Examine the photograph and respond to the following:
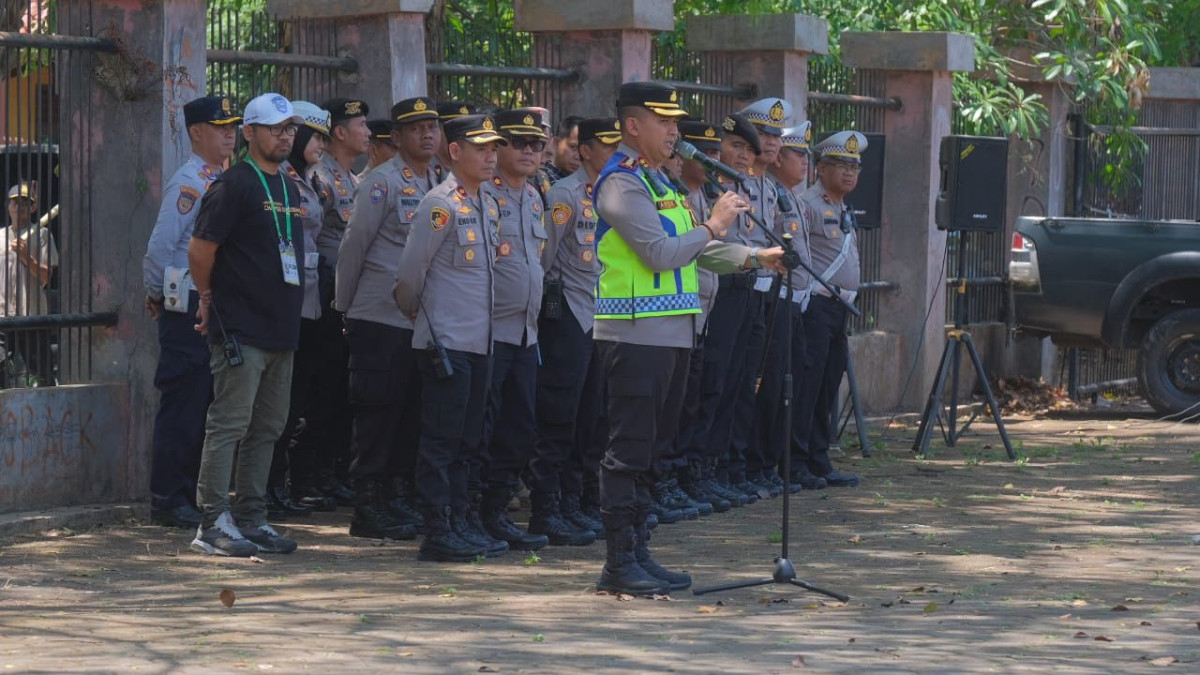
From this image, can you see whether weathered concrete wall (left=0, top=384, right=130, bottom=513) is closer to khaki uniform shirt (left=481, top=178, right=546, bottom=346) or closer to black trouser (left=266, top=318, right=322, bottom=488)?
black trouser (left=266, top=318, right=322, bottom=488)

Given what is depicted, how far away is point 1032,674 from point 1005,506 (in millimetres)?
4444

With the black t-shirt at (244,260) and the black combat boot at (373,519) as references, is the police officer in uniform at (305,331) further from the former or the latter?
the black t-shirt at (244,260)

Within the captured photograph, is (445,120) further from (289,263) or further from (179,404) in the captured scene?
(179,404)

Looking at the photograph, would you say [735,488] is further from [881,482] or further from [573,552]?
[573,552]

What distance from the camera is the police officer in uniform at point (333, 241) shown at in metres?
9.83

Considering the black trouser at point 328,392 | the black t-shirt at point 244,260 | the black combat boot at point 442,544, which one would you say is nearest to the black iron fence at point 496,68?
the black trouser at point 328,392

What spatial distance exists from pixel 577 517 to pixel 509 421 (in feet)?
2.30

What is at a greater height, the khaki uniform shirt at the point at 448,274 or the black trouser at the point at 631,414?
the khaki uniform shirt at the point at 448,274

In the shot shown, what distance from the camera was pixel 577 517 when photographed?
9445 millimetres

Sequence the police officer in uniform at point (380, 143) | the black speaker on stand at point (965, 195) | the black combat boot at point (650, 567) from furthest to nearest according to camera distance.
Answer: the black speaker on stand at point (965, 195)
the police officer in uniform at point (380, 143)
the black combat boot at point (650, 567)

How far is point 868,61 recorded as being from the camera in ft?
49.8

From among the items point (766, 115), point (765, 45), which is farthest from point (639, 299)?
point (765, 45)

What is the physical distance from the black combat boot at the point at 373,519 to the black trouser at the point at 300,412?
588 millimetres

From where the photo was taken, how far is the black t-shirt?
27.8ft
